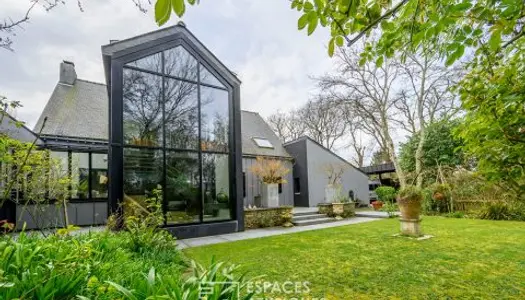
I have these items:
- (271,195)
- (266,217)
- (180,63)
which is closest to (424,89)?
(271,195)

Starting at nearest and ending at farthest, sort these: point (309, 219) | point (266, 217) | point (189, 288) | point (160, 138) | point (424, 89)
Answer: point (189, 288)
point (160, 138)
point (266, 217)
point (309, 219)
point (424, 89)

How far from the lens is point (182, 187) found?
8.27m

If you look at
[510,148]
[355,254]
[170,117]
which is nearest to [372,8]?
[510,148]

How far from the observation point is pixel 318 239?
7652 millimetres

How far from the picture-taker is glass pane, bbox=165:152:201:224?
26.5 feet

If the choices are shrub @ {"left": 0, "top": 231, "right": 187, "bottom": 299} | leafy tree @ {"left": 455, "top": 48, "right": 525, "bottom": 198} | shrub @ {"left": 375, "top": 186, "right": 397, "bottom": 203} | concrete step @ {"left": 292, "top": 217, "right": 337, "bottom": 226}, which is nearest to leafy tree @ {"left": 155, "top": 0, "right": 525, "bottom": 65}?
leafy tree @ {"left": 455, "top": 48, "right": 525, "bottom": 198}

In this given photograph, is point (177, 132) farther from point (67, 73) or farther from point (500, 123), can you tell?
point (67, 73)

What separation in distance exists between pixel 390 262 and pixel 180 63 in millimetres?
8262

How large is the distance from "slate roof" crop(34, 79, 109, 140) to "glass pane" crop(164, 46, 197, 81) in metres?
4.71

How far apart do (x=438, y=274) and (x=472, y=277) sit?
0.46 meters

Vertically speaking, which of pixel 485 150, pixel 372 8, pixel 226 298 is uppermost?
pixel 372 8

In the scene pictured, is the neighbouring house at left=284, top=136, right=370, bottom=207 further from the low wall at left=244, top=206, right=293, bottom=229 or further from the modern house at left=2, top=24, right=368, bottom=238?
the modern house at left=2, top=24, right=368, bottom=238

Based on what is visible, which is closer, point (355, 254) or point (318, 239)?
point (355, 254)

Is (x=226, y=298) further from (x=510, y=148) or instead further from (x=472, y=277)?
(x=472, y=277)
